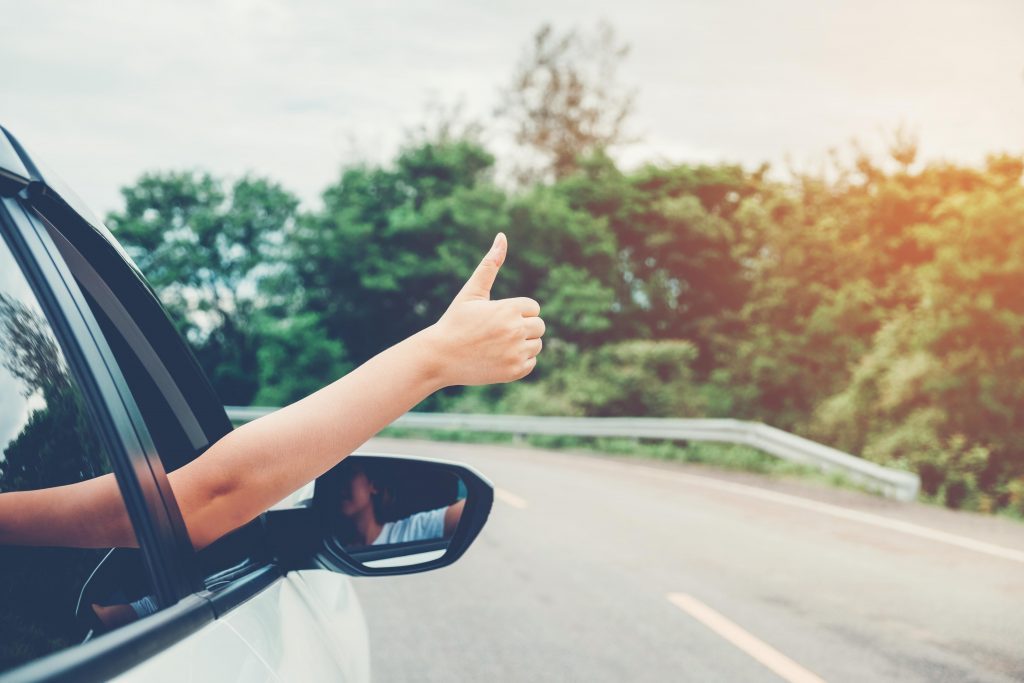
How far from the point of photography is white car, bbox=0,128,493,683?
3.85 feet

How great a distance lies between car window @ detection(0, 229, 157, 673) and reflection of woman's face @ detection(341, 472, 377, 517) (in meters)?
0.66

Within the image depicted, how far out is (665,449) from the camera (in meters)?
20.4

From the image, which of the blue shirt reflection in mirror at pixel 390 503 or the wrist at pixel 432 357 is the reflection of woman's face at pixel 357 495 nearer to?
the blue shirt reflection in mirror at pixel 390 503

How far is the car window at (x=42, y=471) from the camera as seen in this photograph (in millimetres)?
1137

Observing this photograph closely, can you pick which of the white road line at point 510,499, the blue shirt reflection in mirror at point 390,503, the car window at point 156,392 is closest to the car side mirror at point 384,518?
the blue shirt reflection in mirror at point 390,503

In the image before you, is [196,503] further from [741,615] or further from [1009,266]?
[1009,266]

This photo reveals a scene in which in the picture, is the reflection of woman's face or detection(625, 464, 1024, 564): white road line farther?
detection(625, 464, 1024, 564): white road line

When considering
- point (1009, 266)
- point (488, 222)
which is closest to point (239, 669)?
point (1009, 266)

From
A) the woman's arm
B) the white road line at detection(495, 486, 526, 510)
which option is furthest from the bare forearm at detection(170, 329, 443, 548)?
the white road line at detection(495, 486, 526, 510)

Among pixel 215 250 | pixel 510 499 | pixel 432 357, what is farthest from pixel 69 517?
pixel 215 250

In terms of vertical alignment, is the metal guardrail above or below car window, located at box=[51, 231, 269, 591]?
below

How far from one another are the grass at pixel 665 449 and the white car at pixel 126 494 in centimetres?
1278

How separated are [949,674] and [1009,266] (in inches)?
623

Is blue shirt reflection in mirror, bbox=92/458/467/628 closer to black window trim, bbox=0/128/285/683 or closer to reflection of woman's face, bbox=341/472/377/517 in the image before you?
reflection of woman's face, bbox=341/472/377/517
